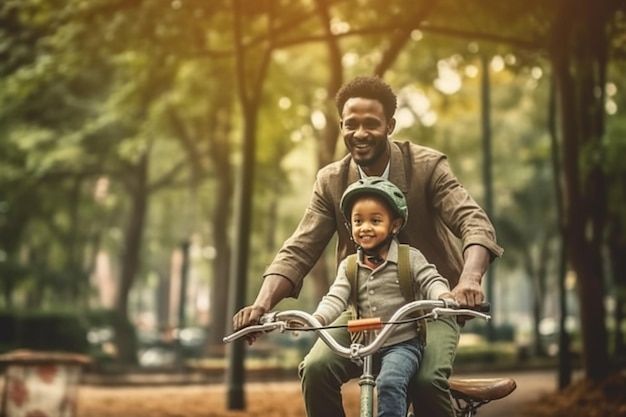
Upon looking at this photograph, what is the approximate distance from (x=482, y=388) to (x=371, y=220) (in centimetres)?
75

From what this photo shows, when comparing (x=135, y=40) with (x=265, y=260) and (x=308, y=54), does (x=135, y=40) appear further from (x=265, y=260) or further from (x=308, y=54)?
(x=265, y=260)

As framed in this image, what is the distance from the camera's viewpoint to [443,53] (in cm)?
1608

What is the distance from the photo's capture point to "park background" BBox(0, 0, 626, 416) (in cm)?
1324

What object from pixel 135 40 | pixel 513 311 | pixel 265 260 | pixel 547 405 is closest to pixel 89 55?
pixel 135 40

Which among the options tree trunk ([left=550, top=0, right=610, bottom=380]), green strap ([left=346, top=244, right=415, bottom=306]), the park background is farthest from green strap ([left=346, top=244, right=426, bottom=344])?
tree trunk ([left=550, top=0, right=610, bottom=380])

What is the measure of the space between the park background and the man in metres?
8.47

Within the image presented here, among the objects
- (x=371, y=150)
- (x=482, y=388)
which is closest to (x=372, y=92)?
(x=371, y=150)

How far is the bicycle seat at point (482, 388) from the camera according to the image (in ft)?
11.8

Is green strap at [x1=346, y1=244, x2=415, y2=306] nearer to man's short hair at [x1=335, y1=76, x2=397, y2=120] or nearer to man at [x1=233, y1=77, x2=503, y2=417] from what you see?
man at [x1=233, y1=77, x2=503, y2=417]

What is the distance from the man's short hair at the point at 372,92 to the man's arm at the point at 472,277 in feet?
2.15

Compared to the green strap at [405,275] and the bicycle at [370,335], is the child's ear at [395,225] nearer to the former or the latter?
the green strap at [405,275]

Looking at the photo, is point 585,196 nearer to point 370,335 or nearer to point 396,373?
point 370,335

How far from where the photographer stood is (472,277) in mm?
3350

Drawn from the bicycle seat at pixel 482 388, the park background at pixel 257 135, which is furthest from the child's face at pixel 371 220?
the park background at pixel 257 135
